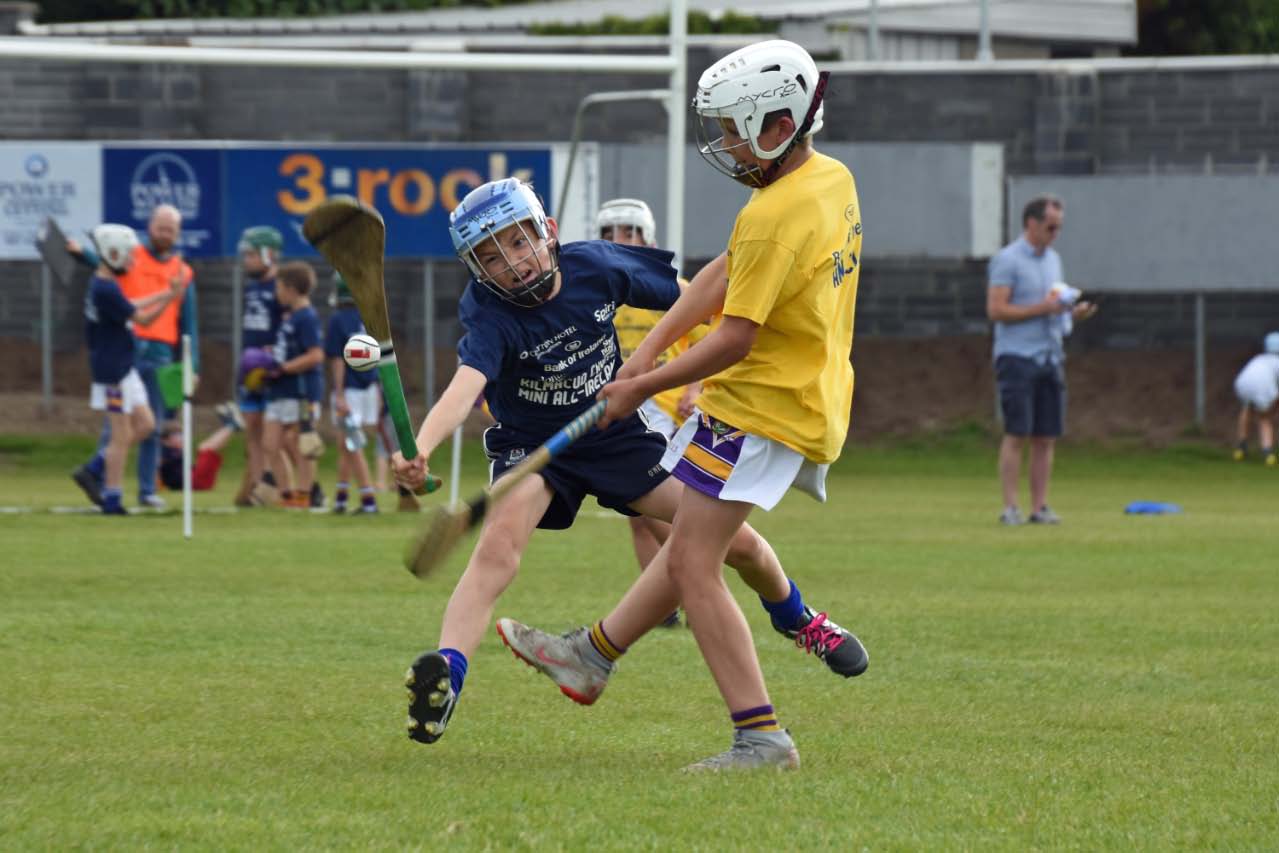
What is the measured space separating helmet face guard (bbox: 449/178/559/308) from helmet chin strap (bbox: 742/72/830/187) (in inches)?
32.3

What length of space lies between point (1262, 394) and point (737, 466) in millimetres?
17527

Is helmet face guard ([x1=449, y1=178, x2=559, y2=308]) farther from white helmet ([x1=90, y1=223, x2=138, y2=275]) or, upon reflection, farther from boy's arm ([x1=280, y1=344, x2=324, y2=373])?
boy's arm ([x1=280, y1=344, x2=324, y2=373])

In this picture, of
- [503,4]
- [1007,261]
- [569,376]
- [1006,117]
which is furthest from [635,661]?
[503,4]

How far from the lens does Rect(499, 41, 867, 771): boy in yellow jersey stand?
18.1ft

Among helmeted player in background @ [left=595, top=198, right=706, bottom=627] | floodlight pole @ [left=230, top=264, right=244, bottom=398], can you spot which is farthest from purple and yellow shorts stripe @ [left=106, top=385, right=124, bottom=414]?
floodlight pole @ [left=230, top=264, right=244, bottom=398]

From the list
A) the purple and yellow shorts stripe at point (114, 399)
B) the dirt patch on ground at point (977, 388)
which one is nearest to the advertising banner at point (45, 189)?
the dirt patch on ground at point (977, 388)

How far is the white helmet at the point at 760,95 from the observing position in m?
5.57

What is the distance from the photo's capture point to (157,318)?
15406 millimetres

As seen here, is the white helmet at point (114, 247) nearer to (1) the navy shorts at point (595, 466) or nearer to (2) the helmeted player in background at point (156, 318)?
(2) the helmeted player in background at point (156, 318)

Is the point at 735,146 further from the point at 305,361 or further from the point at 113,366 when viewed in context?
the point at 305,361

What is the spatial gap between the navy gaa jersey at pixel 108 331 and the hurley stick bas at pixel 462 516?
9275 millimetres

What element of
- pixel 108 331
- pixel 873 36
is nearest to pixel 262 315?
pixel 108 331

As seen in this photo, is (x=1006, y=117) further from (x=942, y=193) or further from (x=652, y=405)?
(x=652, y=405)

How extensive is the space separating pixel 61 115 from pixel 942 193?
33.7 ft
